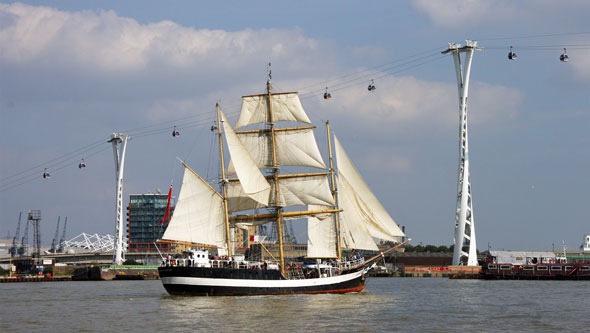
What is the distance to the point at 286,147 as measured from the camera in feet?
304

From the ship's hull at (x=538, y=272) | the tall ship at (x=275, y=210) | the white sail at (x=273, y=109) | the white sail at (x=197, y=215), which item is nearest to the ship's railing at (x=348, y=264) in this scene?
the tall ship at (x=275, y=210)

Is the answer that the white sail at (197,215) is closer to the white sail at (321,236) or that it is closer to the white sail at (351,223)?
the white sail at (321,236)

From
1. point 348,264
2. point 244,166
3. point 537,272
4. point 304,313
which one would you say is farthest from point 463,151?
point 304,313

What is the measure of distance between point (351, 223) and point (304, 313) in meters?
28.8

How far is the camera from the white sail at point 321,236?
91.8 meters

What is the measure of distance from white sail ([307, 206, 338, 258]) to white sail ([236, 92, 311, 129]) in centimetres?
1169

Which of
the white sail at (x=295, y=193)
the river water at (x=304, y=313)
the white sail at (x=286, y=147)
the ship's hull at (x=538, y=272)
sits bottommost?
the river water at (x=304, y=313)

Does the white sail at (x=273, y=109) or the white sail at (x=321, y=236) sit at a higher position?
the white sail at (x=273, y=109)

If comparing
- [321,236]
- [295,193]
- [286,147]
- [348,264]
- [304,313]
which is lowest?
[304,313]

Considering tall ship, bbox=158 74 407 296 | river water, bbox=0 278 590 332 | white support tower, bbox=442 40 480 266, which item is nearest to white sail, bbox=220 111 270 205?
tall ship, bbox=158 74 407 296

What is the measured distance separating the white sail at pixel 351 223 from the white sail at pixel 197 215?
14.3 meters

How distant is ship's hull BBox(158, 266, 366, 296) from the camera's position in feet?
262

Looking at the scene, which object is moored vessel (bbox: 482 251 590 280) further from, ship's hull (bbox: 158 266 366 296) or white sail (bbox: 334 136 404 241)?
ship's hull (bbox: 158 266 366 296)

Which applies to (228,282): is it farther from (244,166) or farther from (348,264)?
(348,264)
